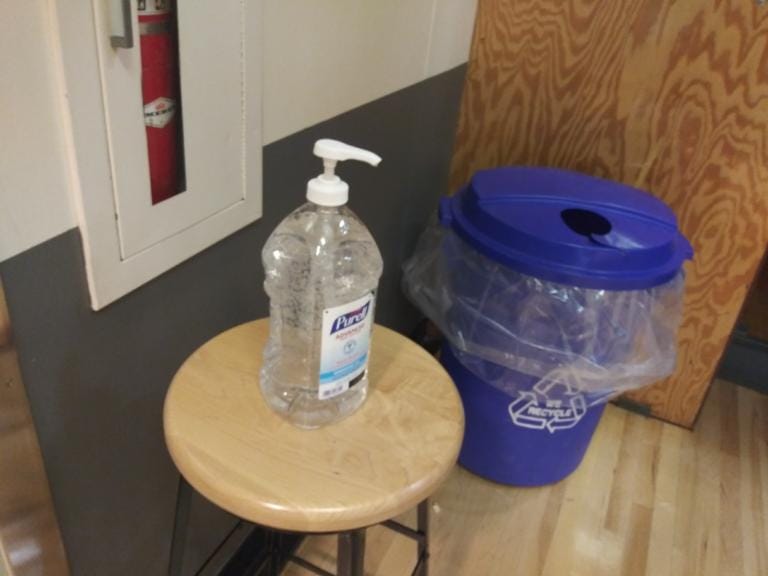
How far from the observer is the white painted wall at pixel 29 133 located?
0.56 meters

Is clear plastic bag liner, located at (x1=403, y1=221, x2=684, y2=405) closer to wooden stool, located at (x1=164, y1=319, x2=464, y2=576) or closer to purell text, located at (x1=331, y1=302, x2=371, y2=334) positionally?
wooden stool, located at (x1=164, y1=319, x2=464, y2=576)

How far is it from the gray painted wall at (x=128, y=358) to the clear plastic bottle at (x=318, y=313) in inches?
6.1

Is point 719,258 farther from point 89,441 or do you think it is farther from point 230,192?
point 89,441

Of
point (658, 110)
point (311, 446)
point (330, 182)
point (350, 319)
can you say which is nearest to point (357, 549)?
point (311, 446)

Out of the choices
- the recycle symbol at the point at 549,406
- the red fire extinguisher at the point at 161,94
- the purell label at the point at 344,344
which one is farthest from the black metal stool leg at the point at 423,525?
the red fire extinguisher at the point at 161,94

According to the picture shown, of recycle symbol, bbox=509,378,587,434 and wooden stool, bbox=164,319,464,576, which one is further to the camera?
recycle symbol, bbox=509,378,587,434

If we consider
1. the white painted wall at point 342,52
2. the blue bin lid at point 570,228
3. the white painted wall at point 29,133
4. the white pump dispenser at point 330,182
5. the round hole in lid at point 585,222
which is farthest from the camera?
the round hole in lid at point 585,222

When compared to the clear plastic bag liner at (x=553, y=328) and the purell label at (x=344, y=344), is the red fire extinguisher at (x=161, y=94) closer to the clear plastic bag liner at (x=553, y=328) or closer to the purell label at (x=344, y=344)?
the purell label at (x=344, y=344)

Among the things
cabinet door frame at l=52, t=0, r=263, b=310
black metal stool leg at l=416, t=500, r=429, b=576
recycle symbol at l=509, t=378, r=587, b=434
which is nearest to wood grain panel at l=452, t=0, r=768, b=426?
recycle symbol at l=509, t=378, r=587, b=434

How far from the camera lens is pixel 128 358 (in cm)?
82

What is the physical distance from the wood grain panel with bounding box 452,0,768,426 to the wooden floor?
242mm

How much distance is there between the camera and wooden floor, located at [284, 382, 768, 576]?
4.53 ft

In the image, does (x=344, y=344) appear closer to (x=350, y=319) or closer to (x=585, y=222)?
(x=350, y=319)

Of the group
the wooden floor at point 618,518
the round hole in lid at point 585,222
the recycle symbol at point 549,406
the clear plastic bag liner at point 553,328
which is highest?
the round hole in lid at point 585,222
